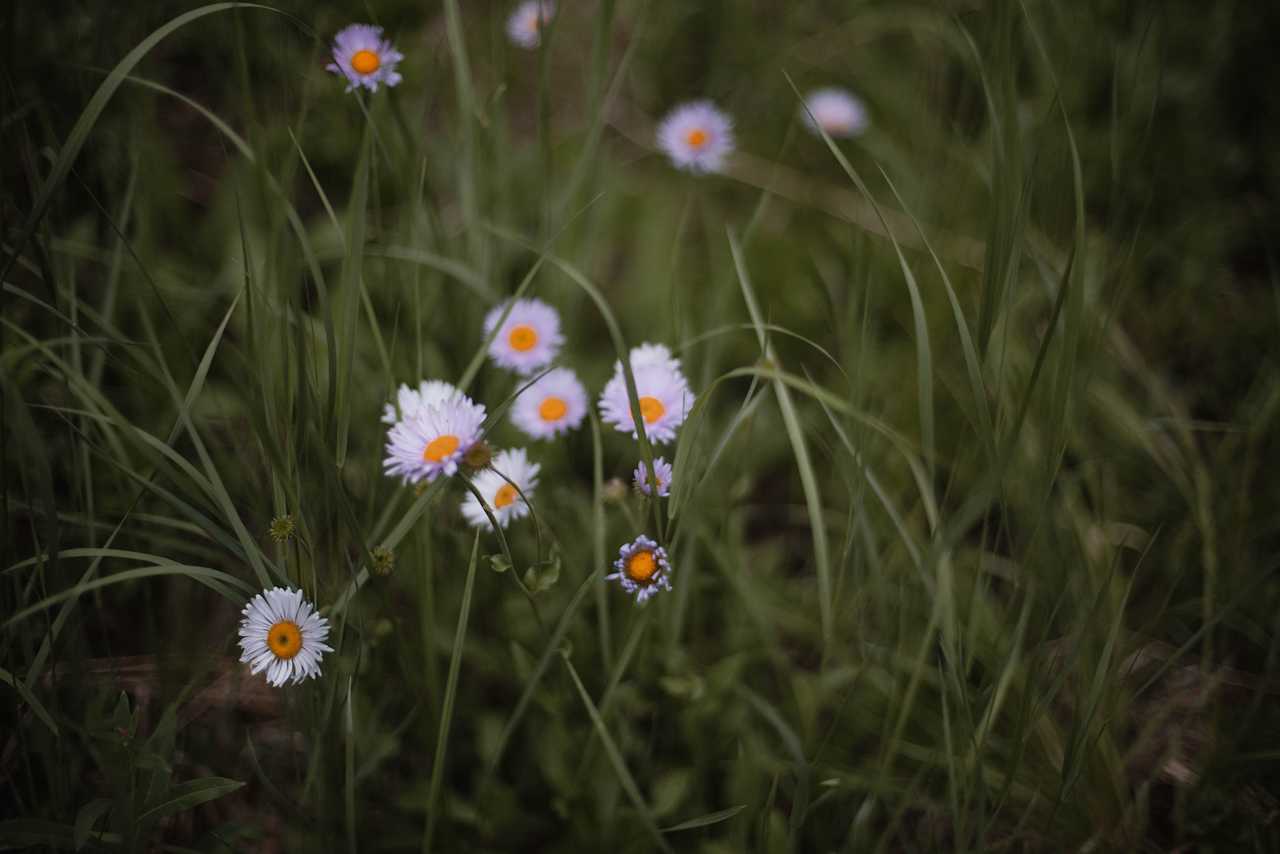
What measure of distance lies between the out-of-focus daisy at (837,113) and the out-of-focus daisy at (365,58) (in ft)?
3.68

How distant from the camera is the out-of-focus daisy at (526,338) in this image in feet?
4.36

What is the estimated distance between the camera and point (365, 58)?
1171mm

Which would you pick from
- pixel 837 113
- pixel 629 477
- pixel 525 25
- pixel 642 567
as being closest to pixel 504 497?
pixel 642 567

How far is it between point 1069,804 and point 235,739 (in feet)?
3.84

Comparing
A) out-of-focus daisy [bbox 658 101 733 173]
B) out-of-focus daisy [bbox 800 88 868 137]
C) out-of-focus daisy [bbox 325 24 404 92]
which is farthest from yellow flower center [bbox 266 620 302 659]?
out-of-focus daisy [bbox 800 88 868 137]

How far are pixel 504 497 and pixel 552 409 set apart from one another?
18cm

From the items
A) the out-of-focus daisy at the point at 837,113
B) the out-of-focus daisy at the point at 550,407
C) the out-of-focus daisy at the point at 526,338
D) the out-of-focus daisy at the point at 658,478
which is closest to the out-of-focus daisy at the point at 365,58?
the out-of-focus daisy at the point at 526,338

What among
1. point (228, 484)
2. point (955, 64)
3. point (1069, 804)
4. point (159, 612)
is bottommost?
point (1069, 804)

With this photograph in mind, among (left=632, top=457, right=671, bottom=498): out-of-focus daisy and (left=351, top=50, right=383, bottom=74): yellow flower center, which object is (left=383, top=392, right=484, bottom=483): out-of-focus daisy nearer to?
(left=632, top=457, right=671, bottom=498): out-of-focus daisy

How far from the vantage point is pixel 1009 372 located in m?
1.55

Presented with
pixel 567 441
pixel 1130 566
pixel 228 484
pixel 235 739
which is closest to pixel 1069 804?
pixel 1130 566

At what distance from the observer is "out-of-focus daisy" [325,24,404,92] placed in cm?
113

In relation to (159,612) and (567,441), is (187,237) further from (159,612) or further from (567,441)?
(567,441)

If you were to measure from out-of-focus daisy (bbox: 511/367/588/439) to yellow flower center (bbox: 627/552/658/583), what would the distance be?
0.34m
